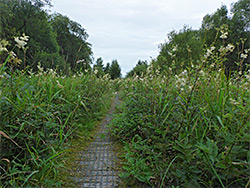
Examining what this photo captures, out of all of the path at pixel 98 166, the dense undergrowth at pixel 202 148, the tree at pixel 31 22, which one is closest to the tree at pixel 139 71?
the path at pixel 98 166

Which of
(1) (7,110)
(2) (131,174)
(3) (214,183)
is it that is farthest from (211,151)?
(1) (7,110)

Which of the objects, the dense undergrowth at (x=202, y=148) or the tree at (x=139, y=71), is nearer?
the dense undergrowth at (x=202, y=148)

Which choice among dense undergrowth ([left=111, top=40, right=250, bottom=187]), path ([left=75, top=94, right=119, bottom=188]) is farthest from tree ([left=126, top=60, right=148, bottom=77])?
dense undergrowth ([left=111, top=40, right=250, bottom=187])

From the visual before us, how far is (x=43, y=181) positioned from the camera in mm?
1754

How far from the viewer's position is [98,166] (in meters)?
2.24

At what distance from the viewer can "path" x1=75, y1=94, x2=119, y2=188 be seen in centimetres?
190

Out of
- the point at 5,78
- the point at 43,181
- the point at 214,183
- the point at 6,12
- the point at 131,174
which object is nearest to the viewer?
the point at 214,183

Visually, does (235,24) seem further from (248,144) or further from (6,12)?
(248,144)

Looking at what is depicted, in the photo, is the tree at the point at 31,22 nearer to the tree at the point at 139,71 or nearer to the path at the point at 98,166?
the tree at the point at 139,71

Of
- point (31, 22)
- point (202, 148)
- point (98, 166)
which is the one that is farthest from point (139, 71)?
point (202, 148)

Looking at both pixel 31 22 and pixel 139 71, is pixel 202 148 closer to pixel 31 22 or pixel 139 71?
pixel 31 22

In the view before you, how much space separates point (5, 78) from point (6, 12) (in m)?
18.9

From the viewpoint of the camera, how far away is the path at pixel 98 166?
6.23 feet

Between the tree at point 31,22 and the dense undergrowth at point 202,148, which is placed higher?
the tree at point 31,22
